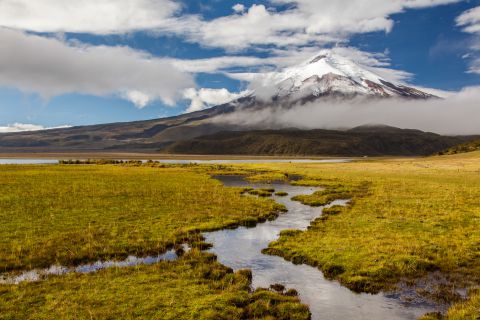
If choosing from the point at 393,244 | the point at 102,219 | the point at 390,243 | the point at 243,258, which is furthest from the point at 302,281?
the point at 102,219

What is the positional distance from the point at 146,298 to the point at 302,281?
8223 millimetres

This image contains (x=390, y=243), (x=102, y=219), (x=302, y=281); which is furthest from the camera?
(x=102, y=219)

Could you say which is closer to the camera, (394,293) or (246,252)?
(394,293)

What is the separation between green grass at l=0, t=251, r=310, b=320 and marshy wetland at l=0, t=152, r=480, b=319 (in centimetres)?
6

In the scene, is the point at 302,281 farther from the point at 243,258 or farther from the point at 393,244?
the point at 393,244

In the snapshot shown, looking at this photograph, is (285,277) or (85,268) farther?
(85,268)

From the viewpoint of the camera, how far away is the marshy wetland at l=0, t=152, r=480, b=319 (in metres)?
17.2

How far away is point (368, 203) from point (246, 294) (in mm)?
29935

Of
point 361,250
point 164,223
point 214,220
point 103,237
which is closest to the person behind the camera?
point 361,250

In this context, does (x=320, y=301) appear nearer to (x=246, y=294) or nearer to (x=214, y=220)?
(x=246, y=294)

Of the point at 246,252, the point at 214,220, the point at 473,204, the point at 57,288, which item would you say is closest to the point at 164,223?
the point at 214,220

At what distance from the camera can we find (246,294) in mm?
18453

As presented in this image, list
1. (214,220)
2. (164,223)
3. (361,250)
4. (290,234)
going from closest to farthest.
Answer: (361,250) → (290,234) → (164,223) → (214,220)

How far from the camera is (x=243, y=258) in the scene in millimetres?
25000
